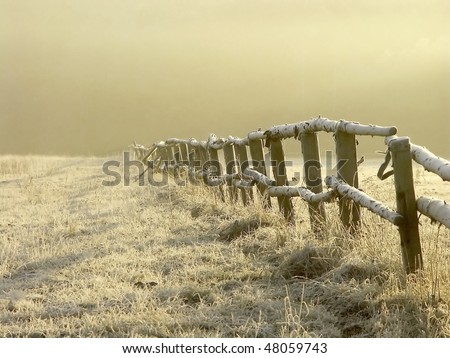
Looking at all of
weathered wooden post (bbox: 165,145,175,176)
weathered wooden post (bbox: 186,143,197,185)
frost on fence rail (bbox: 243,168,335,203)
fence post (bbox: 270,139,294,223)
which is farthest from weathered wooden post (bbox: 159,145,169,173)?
fence post (bbox: 270,139,294,223)

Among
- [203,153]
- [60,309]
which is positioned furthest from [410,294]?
[203,153]

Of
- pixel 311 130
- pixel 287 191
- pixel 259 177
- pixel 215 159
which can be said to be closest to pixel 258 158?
pixel 259 177

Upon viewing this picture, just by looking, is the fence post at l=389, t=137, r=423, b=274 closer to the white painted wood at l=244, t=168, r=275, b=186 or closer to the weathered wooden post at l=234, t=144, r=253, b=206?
the white painted wood at l=244, t=168, r=275, b=186

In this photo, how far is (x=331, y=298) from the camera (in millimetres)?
4605

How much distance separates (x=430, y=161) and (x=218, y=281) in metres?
1.99

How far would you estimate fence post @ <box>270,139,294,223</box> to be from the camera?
747 cm

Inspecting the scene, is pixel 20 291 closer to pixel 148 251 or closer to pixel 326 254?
pixel 148 251

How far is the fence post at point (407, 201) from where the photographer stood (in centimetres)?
443

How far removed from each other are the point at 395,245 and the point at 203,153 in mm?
7688

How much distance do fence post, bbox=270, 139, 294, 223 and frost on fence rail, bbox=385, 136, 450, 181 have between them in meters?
2.82

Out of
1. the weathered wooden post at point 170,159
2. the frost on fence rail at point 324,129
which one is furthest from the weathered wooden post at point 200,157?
the frost on fence rail at point 324,129

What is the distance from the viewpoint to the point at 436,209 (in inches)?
159

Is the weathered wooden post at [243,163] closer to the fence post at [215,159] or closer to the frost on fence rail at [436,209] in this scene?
the fence post at [215,159]

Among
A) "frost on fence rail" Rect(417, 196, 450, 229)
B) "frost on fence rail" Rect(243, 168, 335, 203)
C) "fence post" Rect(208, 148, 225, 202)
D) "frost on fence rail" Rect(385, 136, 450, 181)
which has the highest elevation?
"fence post" Rect(208, 148, 225, 202)
